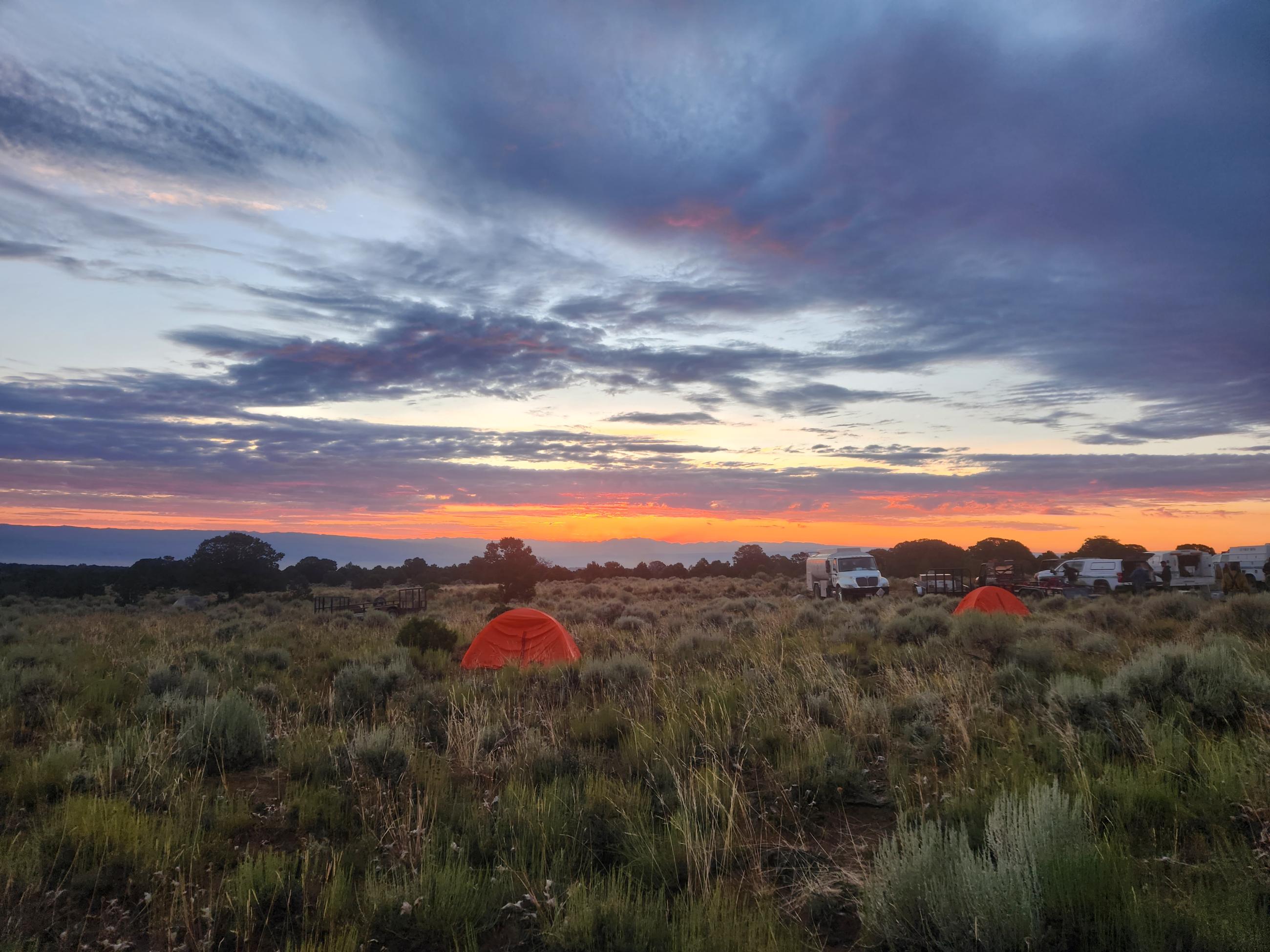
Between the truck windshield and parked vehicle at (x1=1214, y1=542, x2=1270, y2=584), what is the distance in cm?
1482

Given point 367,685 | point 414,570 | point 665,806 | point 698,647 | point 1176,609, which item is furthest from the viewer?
point 414,570

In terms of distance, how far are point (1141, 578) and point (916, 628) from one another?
23.0 metres

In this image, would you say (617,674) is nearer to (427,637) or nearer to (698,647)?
(698,647)

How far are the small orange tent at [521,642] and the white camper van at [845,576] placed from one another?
21.1 meters

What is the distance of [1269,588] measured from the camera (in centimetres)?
2475

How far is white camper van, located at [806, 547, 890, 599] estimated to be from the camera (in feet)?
113

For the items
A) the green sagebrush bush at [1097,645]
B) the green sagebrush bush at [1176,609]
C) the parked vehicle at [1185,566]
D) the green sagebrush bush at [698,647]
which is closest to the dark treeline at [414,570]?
the parked vehicle at [1185,566]

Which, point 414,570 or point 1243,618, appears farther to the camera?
point 414,570

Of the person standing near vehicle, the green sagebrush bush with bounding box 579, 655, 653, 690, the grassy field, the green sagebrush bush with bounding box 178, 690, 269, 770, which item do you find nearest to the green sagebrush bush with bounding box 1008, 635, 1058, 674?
the grassy field

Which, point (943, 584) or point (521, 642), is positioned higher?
point (521, 642)

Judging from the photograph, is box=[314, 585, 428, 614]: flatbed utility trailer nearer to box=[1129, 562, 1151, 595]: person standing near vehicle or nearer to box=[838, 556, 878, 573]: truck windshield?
box=[838, 556, 878, 573]: truck windshield

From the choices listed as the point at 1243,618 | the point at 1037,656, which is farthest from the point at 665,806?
the point at 1243,618

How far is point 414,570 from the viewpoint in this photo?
71938mm

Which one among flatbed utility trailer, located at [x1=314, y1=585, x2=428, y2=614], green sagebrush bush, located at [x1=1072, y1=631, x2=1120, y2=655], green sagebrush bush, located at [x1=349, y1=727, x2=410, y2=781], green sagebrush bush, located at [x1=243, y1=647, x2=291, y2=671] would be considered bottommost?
flatbed utility trailer, located at [x1=314, y1=585, x2=428, y2=614]
